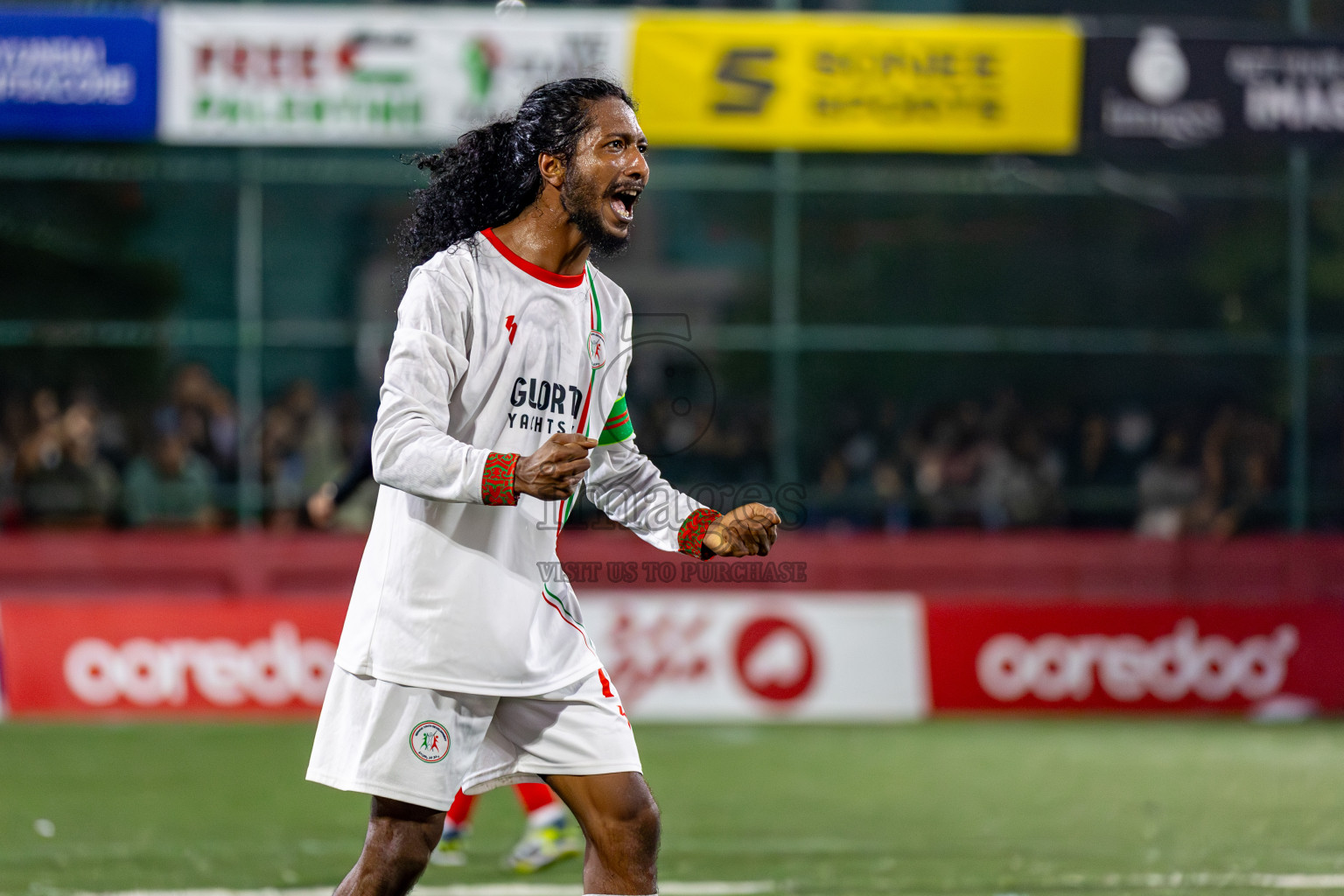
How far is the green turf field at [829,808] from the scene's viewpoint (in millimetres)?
7328

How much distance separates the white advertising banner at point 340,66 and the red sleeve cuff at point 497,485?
1176 centimetres

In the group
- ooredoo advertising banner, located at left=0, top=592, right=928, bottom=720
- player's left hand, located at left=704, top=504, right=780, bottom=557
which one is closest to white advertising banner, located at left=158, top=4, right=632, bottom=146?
ooredoo advertising banner, located at left=0, top=592, right=928, bottom=720

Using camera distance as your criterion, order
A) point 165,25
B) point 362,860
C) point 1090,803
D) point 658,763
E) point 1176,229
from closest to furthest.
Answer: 1. point 362,860
2. point 1090,803
3. point 658,763
4. point 165,25
5. point 1176,229

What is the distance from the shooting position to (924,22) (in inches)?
611

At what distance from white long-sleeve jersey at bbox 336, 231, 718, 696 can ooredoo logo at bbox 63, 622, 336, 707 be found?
886cm

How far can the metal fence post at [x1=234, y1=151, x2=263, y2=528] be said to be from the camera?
16.2 meters

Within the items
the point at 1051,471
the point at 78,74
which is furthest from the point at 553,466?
the point at 1051,471

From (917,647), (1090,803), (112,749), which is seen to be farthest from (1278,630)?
(112,749)

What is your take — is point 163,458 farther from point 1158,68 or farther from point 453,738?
point 453,738

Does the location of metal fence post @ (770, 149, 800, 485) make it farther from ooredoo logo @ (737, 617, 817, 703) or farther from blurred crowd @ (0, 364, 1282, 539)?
ooredoo logo @ (737, 617, 817, 703)

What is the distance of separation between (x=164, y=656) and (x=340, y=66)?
5.42 m

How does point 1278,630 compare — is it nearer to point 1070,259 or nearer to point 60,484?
point 1070,259

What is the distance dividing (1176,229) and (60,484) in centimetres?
1223

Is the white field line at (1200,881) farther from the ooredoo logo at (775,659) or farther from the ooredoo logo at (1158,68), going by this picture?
the ooredoo logo at (1158,68)
